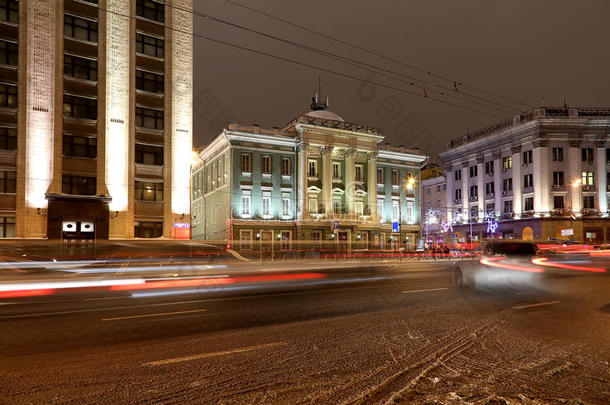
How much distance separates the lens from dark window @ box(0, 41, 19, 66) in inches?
1174

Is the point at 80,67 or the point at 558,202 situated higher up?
the point at 80,67

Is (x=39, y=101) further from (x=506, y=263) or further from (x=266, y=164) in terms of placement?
(x=506, y=263)

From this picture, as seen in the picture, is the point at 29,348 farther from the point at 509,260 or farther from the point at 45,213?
the point at 45,213

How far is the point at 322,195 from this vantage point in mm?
50281

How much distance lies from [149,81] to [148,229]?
11781 mm

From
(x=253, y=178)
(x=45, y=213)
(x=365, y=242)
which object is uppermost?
(x=253, y=178)

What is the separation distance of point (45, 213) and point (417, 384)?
3120cm

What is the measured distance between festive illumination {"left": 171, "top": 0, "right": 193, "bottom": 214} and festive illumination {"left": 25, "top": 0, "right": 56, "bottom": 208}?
337 inches

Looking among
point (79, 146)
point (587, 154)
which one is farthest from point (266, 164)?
point (587, 154)

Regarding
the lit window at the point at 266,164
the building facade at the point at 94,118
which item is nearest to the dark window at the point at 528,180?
the lit window at the point at 266,164

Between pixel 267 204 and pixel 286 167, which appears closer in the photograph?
pixel 267 204

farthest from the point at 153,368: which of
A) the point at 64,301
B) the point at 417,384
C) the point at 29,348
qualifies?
the point at 64,301

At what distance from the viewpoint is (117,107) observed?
3341 centimetres

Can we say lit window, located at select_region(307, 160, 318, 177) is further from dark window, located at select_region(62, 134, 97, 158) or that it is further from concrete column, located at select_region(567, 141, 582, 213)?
concrete column, located at select_region(567, 141, 582, 213)
